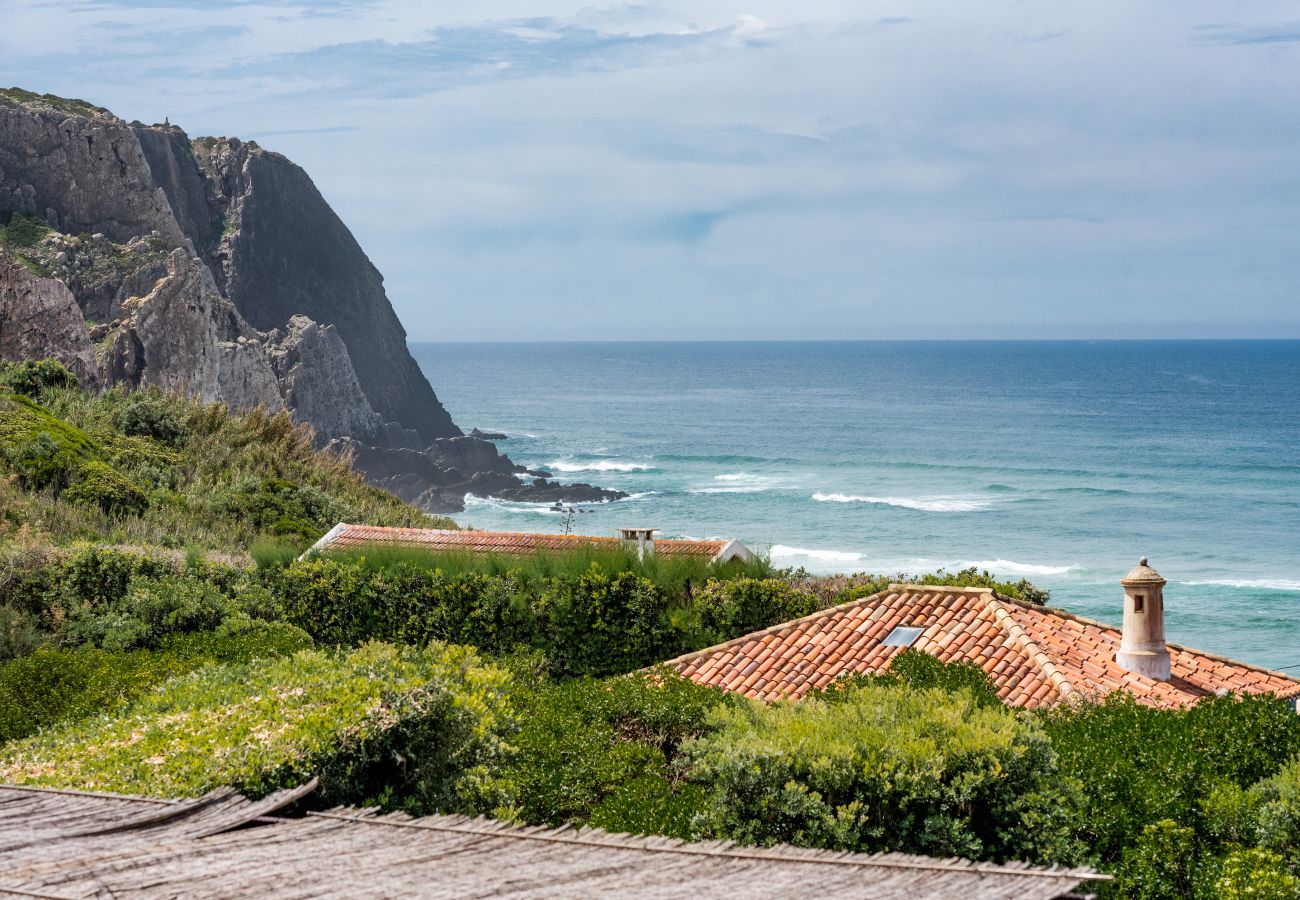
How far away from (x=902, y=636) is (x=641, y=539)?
4.09 meters

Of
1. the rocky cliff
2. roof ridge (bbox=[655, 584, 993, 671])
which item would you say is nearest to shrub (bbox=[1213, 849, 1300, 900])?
roof ridge (bbox=[655, 584, 993, 671])

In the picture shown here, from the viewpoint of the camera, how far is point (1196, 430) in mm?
102812

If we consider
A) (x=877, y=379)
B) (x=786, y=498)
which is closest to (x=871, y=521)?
(x=786, y=498)

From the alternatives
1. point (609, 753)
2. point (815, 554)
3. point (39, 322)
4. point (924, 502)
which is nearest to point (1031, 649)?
point (609, 753)

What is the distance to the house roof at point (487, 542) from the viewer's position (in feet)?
58.6

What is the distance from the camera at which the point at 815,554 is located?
187ft

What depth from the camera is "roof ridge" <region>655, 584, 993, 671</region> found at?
15.3m

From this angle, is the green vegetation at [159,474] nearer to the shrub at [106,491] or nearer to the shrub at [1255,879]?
the shrub at [106,491]

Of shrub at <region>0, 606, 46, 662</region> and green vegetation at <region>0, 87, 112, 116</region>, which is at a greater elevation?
green vegetation at <region>0, 87, 112, 116</region>

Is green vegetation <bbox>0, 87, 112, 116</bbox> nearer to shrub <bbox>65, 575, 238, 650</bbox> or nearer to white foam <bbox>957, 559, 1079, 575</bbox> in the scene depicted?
white foam <bbox>957, 559, 1079, 575</bbox>

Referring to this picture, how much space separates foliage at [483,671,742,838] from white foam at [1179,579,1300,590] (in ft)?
148

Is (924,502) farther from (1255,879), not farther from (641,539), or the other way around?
(1255,879)

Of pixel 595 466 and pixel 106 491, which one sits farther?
pixel 595 466

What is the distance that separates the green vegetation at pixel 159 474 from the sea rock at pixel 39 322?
18.2m
